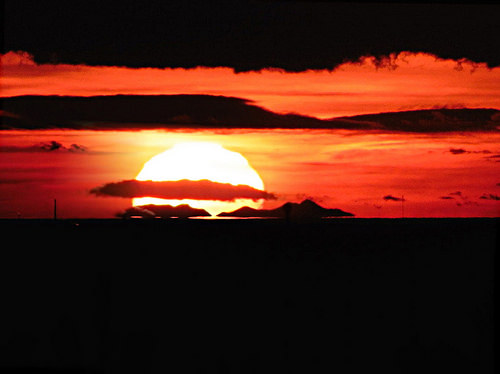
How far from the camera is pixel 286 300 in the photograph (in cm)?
1553

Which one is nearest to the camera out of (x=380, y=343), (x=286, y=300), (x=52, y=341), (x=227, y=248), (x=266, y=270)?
(x=380, y=343)

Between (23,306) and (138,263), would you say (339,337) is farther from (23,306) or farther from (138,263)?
(138,263)

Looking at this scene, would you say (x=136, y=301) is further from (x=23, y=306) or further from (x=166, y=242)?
(x=166, y=242)

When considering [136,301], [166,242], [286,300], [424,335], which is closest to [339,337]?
[424,335]

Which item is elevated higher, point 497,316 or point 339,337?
point 497,316

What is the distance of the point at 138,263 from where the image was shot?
97.7ft

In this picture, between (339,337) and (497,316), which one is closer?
(497,316)

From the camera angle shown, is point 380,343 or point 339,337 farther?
point 339,337

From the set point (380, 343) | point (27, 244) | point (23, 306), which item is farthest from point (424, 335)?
point (27, 244)

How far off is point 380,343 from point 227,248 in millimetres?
25387

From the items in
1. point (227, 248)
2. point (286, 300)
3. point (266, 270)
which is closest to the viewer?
point (286, 300)

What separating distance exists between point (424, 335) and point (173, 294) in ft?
35.2

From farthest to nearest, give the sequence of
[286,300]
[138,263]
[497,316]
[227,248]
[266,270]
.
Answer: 1. [227,248]
2. [138,263]
3. [266,270]
4. [286,300]
5. [497,316]

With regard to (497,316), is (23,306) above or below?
below
